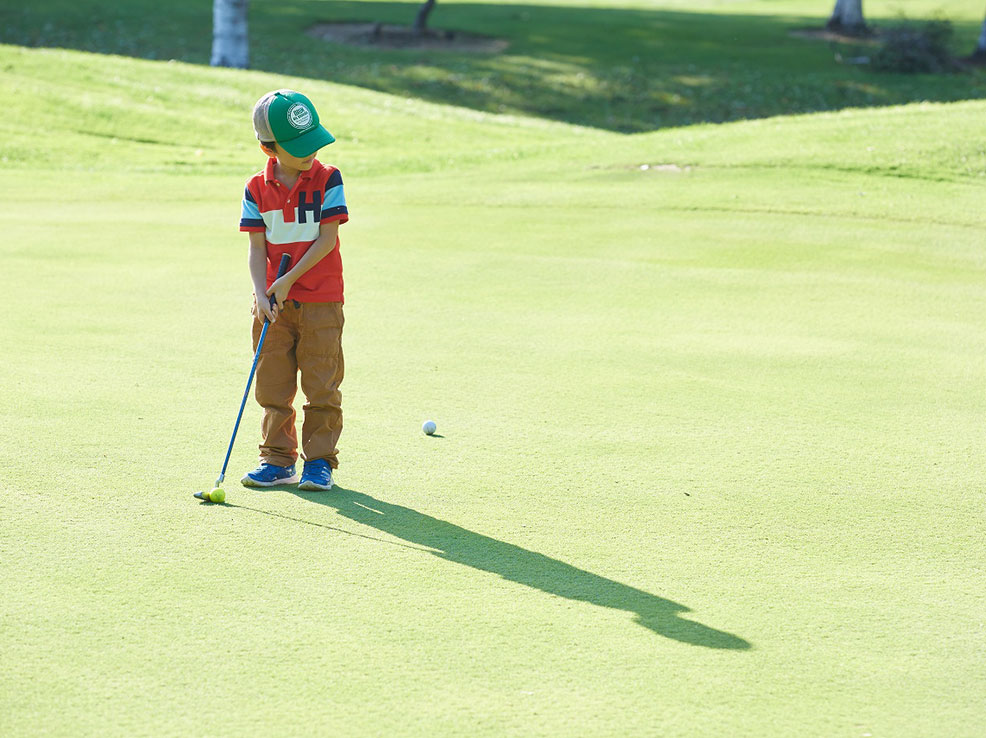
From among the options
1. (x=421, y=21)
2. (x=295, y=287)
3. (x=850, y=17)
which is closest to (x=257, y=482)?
(x=295, y=287)

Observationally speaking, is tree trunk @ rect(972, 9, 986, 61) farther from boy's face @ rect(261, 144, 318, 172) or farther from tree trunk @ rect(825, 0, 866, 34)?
boy's face @ rect(261, 144, 318, 172)

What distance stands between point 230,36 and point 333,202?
24.1 meters

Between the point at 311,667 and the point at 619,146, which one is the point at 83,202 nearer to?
the point at 619,146

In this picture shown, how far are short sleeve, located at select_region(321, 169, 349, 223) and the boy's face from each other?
0.38 feet

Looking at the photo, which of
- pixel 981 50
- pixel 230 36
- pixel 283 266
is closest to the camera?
pixel 283 266

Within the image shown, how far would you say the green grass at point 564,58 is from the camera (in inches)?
1172

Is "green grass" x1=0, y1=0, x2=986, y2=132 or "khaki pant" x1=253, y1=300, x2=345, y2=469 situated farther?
"green grass" x1=0, y1=0, x2=986, y2=132

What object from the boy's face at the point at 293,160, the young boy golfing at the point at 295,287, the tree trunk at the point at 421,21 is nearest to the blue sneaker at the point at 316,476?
the young boy golfing at the point at 295,287

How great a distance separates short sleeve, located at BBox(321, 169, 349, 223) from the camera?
5422mm

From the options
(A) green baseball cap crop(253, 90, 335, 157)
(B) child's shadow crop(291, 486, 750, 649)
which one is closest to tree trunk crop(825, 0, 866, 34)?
(A) green baseball cap crop(253, 90, 335, 157)

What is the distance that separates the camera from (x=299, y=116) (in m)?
5.23

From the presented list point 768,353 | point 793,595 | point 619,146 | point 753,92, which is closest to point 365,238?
point 768,353

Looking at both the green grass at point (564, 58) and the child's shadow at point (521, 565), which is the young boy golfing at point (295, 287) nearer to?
the child's shadow at point (521, 565)

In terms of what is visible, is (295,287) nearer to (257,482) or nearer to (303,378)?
(303,378)
